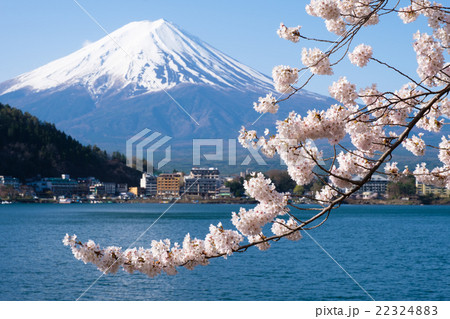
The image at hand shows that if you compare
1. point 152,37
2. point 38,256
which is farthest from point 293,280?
point 152,37

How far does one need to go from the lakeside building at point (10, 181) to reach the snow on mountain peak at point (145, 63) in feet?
148

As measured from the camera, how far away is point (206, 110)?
119 meters

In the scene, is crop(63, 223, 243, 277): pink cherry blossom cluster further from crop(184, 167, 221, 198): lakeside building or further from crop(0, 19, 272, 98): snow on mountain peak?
crop(0, 19, 272, 98): snow on mountain peak

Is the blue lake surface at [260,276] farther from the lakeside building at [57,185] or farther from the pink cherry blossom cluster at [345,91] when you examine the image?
the lakeside building at [57,185]

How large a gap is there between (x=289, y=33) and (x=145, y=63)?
138422mm

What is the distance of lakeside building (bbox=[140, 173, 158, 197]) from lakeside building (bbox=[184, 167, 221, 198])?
5.43m

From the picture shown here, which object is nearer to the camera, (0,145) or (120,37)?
(0,145)

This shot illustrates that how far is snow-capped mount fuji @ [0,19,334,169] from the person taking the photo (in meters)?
109

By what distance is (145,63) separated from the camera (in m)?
139

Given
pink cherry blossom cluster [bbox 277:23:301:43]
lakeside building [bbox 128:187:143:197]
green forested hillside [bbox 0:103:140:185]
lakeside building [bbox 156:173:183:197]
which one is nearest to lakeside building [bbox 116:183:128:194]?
lakeside building [bbox 128:187:143:197]

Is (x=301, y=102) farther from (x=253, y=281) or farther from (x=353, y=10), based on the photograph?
(x=353, y=10)

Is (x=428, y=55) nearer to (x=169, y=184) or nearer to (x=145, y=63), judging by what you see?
(x=169, y=184)

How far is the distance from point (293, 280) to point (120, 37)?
134m

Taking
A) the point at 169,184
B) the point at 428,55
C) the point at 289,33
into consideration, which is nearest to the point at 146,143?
the point at 169,184
